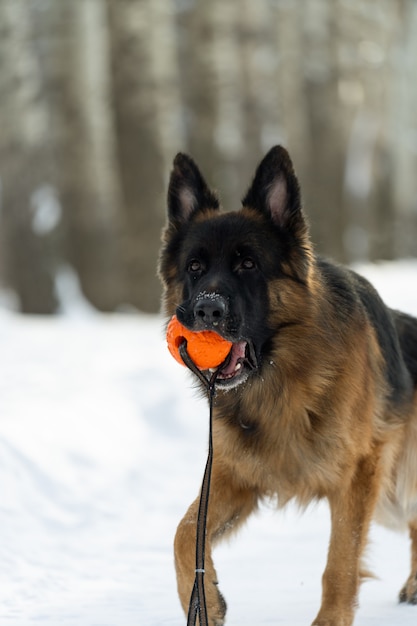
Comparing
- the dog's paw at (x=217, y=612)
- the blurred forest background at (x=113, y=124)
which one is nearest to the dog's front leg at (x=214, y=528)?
the dog's paw at (x=217, y=612)

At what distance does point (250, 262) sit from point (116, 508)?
9.75 ft

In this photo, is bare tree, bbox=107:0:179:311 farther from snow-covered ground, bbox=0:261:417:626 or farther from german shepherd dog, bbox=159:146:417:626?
german shepherd dog, bbox=159:146:417:626

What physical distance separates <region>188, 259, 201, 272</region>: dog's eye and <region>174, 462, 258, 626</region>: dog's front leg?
897 millimetres

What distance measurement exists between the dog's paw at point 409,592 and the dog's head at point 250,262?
1508 millimetres

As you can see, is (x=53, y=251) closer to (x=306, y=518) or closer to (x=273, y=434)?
(x=306, y=518)

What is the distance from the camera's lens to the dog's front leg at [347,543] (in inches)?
158

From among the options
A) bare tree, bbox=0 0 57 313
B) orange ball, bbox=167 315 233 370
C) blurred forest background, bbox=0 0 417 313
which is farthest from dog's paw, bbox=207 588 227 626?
bare tree, bbox=0 0 57 313

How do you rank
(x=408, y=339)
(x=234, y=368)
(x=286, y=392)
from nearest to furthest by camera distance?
(x=234, y=368), (x=286, y=392), (x=408, y=339)

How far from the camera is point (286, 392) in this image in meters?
4.21

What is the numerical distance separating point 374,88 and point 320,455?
68.2 feet

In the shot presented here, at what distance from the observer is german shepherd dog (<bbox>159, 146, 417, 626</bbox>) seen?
13.3ft

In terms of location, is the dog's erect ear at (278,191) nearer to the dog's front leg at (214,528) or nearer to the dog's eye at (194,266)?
the dog's eye at (194,266)

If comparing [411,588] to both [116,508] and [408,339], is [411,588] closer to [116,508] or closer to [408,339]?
[408,339]

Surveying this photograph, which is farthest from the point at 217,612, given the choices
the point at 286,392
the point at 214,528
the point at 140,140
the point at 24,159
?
the point at 140,140
